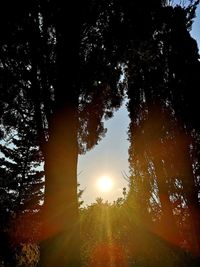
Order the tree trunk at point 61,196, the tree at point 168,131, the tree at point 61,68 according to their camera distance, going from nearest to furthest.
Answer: the tree trunk at point 61,196 < the tree at point 61,68 < the tree at point 168,131

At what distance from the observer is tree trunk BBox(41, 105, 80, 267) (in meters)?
6.06

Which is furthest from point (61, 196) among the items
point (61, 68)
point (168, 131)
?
point (168, 131)

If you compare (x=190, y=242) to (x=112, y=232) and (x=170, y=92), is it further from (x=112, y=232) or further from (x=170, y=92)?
(x=112, y=232)

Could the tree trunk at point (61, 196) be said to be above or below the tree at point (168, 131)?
below

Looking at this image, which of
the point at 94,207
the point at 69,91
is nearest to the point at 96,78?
the point at 69,91

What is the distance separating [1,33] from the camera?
725 cm

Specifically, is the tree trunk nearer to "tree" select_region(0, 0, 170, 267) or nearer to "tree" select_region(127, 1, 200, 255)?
"tree" select_region(0, 0, 170, 267)

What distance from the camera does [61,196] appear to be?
636 centimetres

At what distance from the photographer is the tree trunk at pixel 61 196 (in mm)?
6059

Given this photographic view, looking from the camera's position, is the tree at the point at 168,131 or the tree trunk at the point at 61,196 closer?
the tree trunk at the point at 61,196

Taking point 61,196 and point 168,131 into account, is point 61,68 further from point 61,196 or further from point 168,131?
point 168,131

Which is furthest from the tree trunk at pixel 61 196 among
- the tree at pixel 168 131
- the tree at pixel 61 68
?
the tree at pixel 168 131

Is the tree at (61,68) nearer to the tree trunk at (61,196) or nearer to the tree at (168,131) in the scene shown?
the tree trunk at (61,196)

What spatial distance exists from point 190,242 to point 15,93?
7.90m
